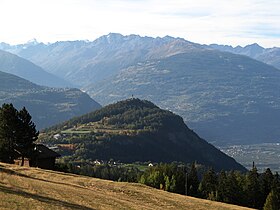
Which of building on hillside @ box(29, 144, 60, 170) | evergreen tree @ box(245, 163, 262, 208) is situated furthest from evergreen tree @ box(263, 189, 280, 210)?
building on hillside @ box(29, 144, 60, 170)

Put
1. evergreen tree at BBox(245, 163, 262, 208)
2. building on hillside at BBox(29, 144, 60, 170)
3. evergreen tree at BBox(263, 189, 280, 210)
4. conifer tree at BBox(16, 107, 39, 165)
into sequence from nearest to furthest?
conifer tree at BBox(16, 107, 39, 165)
building on hillside at BBox(29, 144, 60, 170)
evergreen tree at BBox(263, 189, 280, 210)
evergreen tree at BBox(245, 163, 262, 208)

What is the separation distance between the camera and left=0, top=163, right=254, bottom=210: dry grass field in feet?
137

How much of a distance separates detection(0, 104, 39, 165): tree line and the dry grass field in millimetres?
16839

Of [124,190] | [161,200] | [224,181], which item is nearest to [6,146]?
[124,190]

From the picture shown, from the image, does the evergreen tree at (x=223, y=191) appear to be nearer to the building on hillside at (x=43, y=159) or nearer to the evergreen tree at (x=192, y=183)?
the evergreen tree at (x=192, y=183)

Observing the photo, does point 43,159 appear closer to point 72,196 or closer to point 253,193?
point 72,196

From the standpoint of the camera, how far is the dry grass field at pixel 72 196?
1646 inches

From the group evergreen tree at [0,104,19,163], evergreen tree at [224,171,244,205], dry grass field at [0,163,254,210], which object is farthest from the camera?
evergreen tree at [224,171,244,205]

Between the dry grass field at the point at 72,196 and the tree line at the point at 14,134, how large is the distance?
16.8m

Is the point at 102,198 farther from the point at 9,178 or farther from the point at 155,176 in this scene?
the point at 155,176

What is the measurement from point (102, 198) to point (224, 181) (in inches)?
2915

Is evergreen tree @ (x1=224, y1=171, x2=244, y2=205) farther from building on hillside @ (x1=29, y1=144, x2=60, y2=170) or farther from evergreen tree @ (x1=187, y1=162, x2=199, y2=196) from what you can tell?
building on hillside @ (x1=29, y1=144, x2=60, y2=170)

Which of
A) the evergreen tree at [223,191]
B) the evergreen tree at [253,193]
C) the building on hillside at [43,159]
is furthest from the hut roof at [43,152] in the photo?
the evergreen tree at [253,193]

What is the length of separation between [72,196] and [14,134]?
1515 inches
